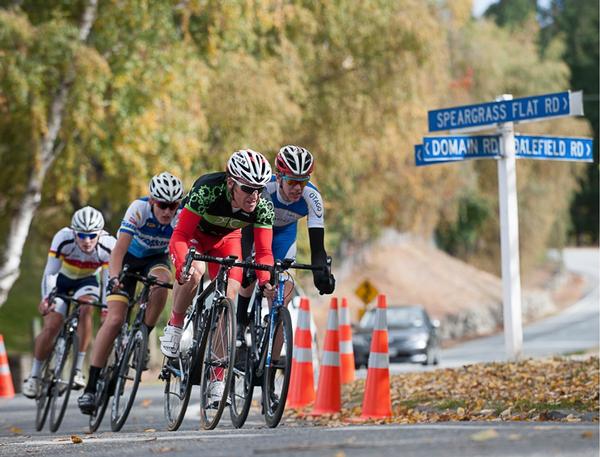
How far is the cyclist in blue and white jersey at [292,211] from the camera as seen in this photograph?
33.9 ft

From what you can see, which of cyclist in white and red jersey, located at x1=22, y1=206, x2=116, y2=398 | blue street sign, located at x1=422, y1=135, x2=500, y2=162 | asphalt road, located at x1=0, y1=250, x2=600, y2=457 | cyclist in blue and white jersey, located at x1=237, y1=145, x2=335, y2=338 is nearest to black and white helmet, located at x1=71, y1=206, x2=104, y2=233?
cyclist in white and red jersey, located at x1=22, y1=206, x2=116, y2=398

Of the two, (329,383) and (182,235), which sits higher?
(182,235)

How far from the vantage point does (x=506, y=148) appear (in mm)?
16906

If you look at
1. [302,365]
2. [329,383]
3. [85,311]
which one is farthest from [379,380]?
[85,311]

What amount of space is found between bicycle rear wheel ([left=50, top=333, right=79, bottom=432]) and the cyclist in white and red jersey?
0.07 metres

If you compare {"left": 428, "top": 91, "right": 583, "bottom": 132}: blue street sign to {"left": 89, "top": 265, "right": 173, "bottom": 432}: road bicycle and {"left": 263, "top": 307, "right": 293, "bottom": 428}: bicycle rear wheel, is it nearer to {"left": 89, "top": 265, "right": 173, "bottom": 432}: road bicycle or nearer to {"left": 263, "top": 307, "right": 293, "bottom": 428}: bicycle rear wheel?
{"left": 89, "top": 265, "right": 173, "bottom": 432}: road bicycle

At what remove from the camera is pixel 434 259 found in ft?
196

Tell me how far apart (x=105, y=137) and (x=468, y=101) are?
21.4m

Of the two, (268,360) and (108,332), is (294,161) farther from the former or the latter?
(108,332)

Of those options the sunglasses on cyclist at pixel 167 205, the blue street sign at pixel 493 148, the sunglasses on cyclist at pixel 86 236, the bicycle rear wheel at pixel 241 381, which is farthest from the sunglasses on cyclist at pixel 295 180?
the blue street sign at pixel 493 148

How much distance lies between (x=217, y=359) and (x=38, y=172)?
1456 centimetres

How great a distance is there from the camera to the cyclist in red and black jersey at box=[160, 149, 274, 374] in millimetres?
9875

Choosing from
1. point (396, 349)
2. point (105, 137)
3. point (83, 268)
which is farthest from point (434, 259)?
point (83, 268)

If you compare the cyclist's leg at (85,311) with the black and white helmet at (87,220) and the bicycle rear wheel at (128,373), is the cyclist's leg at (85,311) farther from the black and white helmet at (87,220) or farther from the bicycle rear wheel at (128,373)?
the bicycle rear wheel at (128,373)
